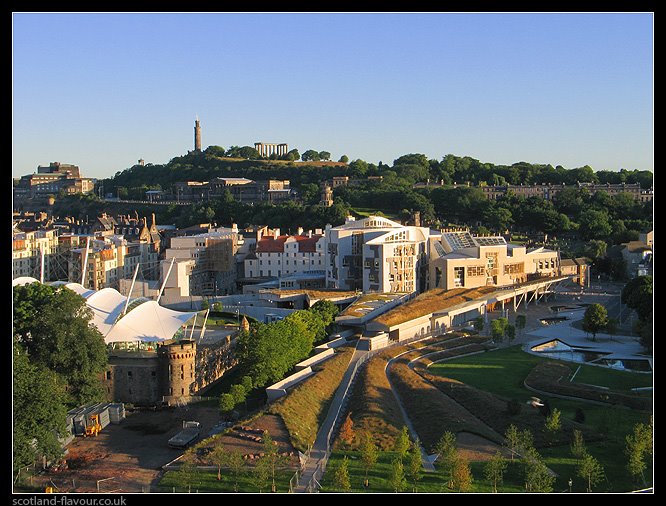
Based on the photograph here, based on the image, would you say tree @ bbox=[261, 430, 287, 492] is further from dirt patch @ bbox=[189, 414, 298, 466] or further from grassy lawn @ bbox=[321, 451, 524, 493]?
grassy lawn @ bbox=[321, 451, 524, 493]

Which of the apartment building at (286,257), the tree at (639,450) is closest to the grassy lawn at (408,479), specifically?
the tree at (639,450)

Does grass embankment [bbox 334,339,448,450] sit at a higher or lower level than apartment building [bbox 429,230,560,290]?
lower

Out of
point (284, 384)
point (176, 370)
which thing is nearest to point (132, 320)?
point (176, 370)

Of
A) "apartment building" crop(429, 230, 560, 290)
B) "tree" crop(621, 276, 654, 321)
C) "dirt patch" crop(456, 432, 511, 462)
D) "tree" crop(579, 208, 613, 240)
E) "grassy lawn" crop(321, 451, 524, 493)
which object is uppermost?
"tree" crop(579, 208, 613, 240)

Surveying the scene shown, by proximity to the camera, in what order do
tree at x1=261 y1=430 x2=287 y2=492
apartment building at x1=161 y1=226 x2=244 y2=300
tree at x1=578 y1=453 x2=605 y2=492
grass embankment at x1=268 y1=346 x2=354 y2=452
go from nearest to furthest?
tree at x1=578 y1=453 x2=605 y2=492
tree at x1=261 y1=430 x2=287 y2=492
grass embankment at x1=268 y1=346 x2=354 y2=452
apartment building at x1=161 y1=226 x2=244 y2=300

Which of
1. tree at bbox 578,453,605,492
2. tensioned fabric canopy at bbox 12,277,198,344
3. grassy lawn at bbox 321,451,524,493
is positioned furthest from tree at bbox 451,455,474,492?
tensioned fabric canopy at bbox 12,277,198,344

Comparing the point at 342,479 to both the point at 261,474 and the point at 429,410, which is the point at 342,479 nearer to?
the point at 261,474
